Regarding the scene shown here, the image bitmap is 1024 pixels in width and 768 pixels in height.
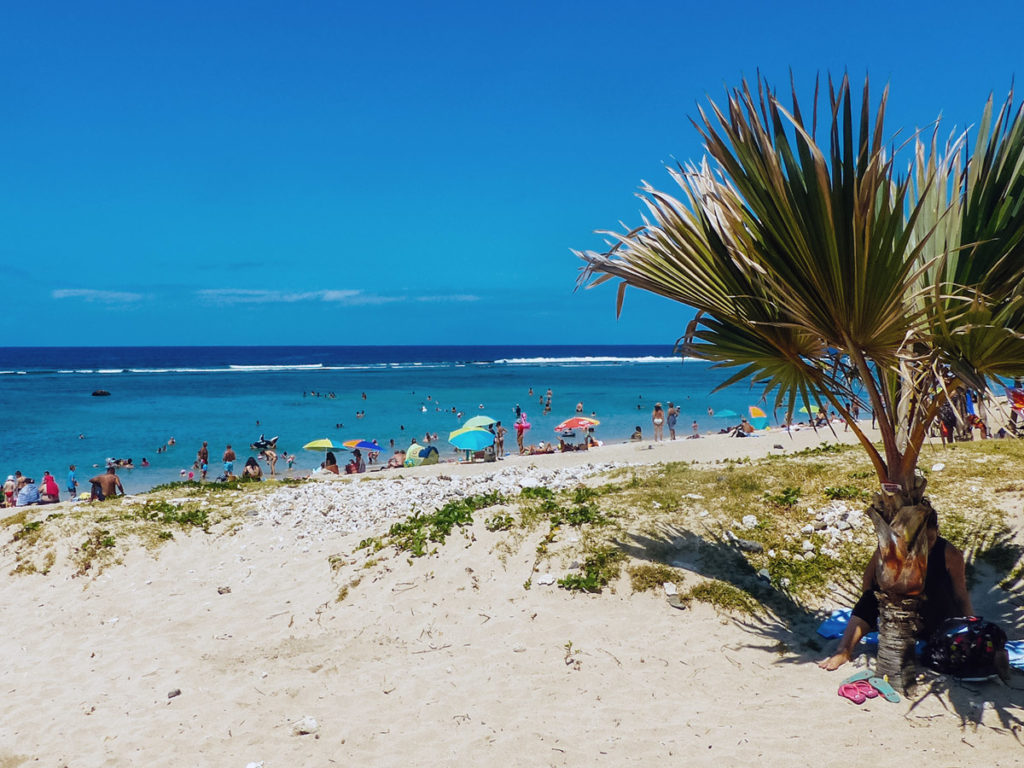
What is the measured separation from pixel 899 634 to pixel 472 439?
17.4 metres

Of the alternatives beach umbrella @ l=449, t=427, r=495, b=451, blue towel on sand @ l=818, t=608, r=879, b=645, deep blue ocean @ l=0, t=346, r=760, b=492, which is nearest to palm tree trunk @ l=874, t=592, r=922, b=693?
blue towel on sand @ l=818, t=608, r=879, b=645

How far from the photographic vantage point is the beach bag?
5.36m

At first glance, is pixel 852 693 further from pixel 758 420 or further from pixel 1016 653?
pixel 758 420

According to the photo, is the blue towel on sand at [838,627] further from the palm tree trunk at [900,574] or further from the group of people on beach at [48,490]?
the group of people on beach at [48,490]

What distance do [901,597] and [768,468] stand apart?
212 inches

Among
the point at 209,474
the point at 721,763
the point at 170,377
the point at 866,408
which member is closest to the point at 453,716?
the point at 721,763

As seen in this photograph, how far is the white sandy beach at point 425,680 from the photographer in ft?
16.7

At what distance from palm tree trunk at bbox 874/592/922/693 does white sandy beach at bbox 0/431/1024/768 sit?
24 centimetres

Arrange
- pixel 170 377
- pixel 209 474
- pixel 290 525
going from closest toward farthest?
1. pixel 290 525
2. pixel 209 474
3. pixel 170 377

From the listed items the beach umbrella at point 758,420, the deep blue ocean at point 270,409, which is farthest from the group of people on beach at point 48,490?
the beach umbrella at point 758,420

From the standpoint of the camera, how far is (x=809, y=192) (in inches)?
178

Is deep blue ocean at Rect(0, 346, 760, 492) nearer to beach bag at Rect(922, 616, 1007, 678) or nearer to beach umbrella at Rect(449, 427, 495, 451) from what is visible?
beach umbrella at Rect(449, 427, 495, 451)

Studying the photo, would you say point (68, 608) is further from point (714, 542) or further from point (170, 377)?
point (170, 377)

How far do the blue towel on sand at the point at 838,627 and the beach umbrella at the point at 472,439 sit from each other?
50.3ft
